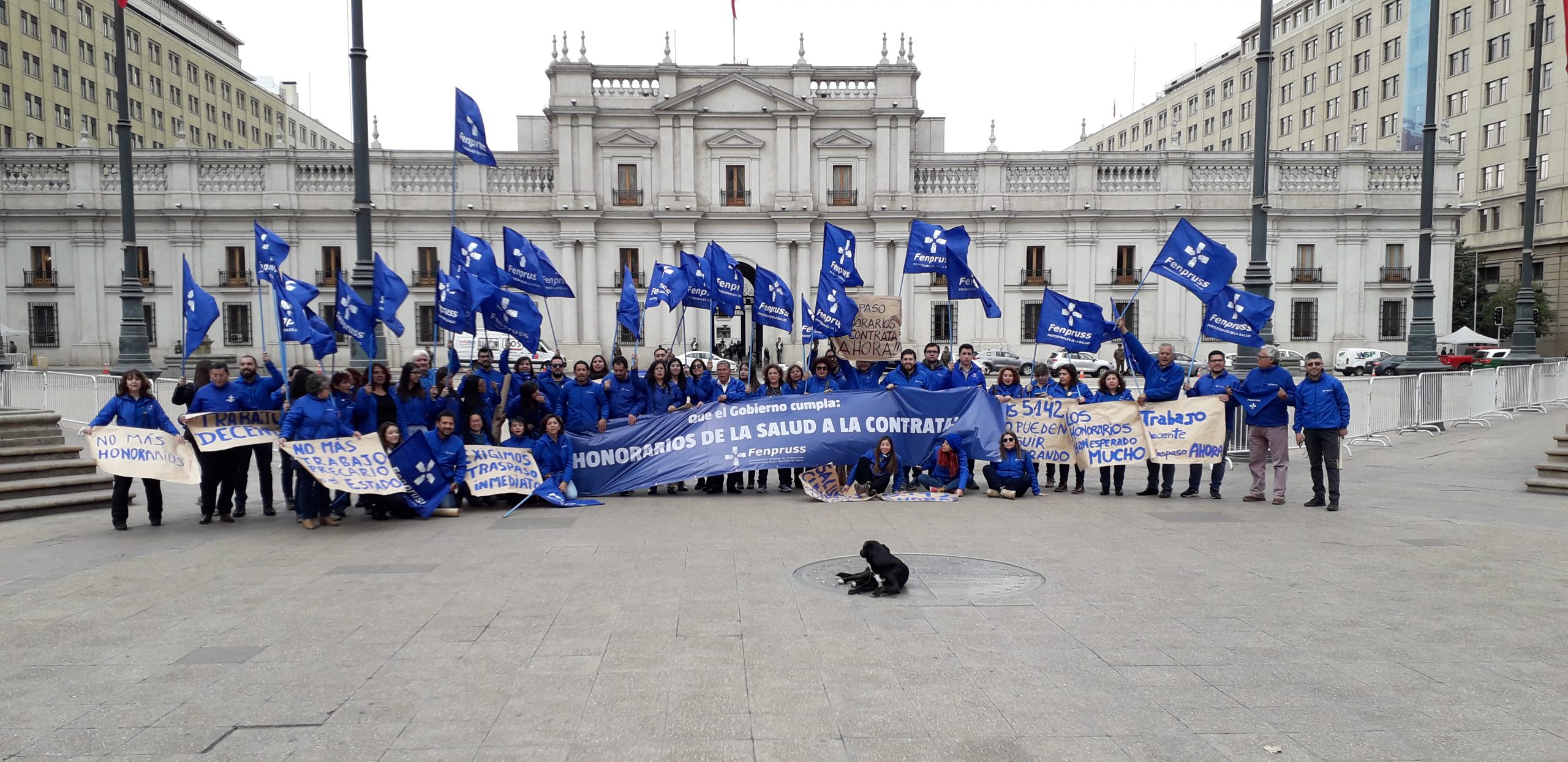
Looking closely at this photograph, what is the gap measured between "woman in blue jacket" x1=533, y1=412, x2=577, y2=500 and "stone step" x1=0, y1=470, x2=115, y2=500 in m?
4.76

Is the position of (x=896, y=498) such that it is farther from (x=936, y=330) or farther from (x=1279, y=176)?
(x=1279, y=176)

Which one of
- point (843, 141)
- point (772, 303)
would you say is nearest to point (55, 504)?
point (772, 303)

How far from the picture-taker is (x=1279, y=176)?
5222cm

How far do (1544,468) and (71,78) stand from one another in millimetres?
80862

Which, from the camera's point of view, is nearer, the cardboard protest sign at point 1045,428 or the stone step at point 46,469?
the stone step at point 46,469

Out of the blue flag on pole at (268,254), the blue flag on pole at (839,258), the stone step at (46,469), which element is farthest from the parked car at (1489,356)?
the stone step at (46,469)

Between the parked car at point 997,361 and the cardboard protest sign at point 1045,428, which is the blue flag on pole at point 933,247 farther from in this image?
the parked car at point 997,361

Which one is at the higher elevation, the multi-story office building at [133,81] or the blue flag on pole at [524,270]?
the multi-story office building at [133,81]

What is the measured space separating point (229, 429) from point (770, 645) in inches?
294

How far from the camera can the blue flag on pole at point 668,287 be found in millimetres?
14734

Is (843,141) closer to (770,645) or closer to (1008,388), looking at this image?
(1008,388)

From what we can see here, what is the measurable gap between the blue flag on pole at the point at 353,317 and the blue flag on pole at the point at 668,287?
155 inches

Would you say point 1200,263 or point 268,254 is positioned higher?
point 268,254

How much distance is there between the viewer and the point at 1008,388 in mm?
13164
